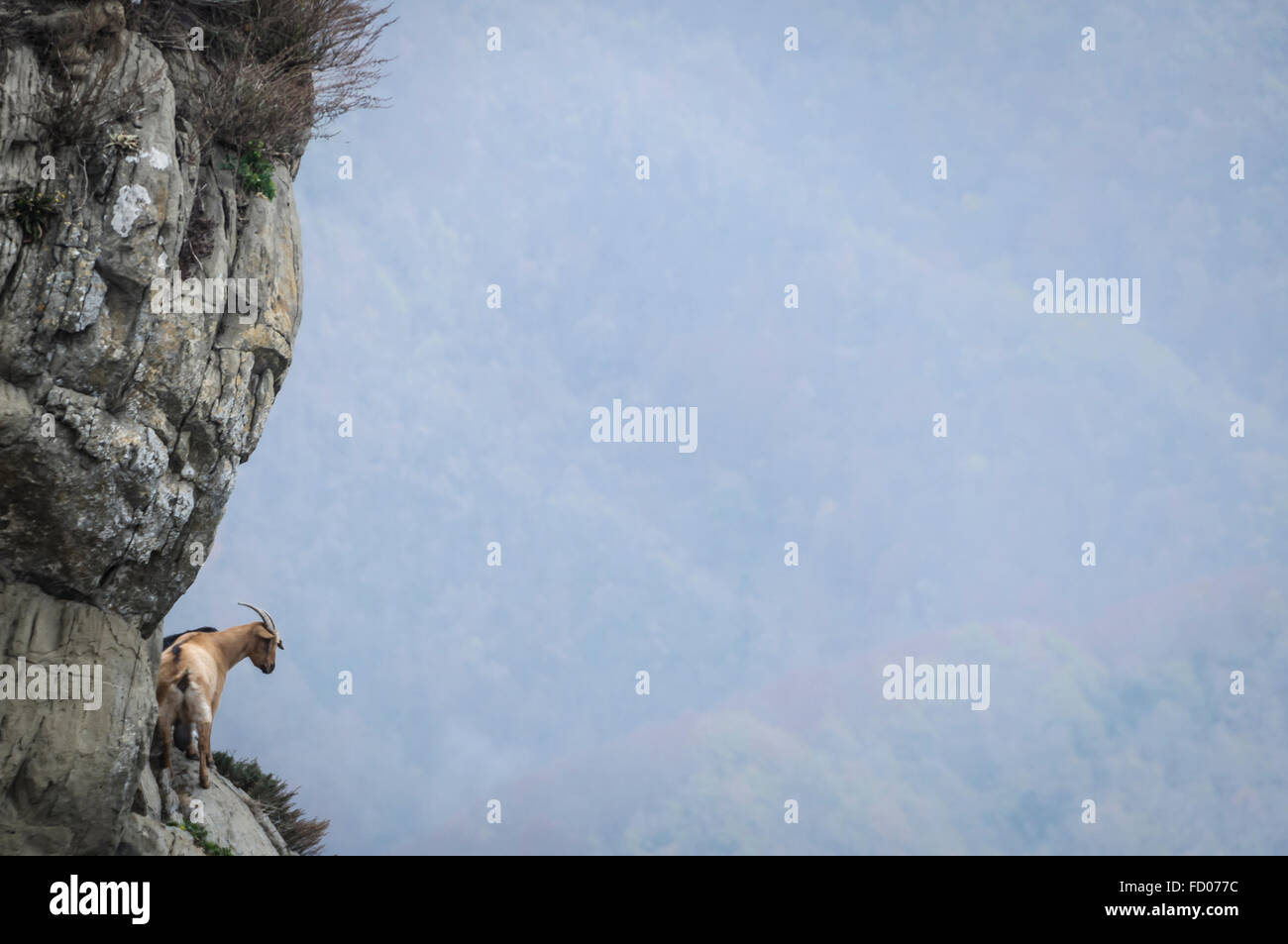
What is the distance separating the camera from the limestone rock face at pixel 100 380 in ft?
33.8

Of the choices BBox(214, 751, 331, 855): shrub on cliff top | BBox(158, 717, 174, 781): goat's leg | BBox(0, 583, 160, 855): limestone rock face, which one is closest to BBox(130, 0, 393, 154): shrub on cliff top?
BBox(0, 583, 160, 855): limestone rock face

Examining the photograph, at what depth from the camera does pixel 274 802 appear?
18172 mm

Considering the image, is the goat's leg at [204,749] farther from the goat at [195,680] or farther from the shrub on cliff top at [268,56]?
the shrub on cliff top at [268,56]

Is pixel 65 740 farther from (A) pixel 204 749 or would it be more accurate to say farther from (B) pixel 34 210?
(B) pixel 34 210

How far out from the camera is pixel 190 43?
12.3 meters

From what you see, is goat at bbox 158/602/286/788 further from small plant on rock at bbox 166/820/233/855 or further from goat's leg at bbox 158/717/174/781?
small plant on rock at bbox 166/820/233/855

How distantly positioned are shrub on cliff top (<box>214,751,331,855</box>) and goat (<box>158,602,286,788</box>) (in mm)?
3319

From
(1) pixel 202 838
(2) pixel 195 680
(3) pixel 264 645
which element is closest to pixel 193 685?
(2) pixel 195 680

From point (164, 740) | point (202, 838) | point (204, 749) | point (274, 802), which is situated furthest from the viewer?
point (274, 802)

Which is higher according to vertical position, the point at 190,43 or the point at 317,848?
the point at 190,43

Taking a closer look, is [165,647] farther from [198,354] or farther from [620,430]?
[620,430]

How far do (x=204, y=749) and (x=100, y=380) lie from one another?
5.48 meters
